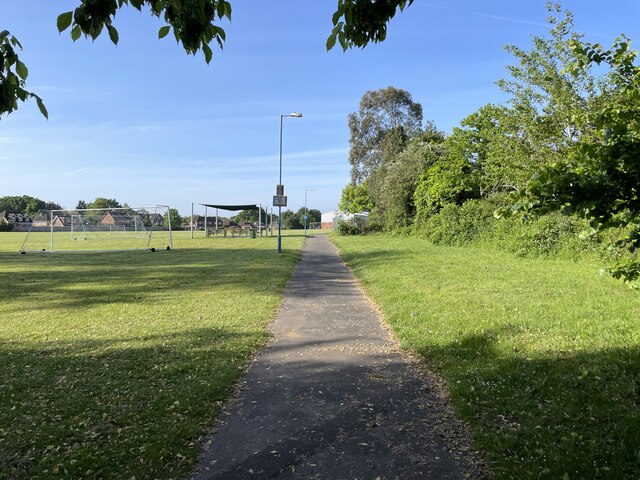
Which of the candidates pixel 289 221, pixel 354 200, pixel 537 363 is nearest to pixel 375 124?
pixel 354 200

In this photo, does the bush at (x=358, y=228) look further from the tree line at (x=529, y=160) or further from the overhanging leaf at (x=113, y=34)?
the overhanging leaf at (x=113, y=34)

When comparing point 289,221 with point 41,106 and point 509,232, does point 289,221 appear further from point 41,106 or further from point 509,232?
point 41,106

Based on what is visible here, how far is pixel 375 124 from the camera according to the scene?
46750mm

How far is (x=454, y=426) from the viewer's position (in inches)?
142

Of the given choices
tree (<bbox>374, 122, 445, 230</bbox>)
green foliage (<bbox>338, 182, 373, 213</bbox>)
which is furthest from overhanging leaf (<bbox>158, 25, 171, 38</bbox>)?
green foliage (<bbox>338, 182, 373, 213</bbox>)

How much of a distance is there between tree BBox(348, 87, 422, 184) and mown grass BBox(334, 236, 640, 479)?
36.3 m

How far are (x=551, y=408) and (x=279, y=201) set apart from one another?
19.1 meters

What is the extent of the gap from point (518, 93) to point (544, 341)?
13008 millimetres

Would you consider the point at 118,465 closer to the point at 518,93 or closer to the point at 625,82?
the point at 625,82

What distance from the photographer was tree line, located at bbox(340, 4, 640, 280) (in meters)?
2.62

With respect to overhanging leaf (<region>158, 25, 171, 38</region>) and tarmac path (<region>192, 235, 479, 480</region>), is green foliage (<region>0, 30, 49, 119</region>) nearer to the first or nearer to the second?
overhanging leaf (<region>158, 25, 171, 38</region>)

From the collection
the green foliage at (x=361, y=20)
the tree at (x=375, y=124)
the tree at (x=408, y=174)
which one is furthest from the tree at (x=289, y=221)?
the green foliage at (x=361, y=20)

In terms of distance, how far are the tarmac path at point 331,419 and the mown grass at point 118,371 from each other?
307 millimetres

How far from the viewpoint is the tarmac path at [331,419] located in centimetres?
304
